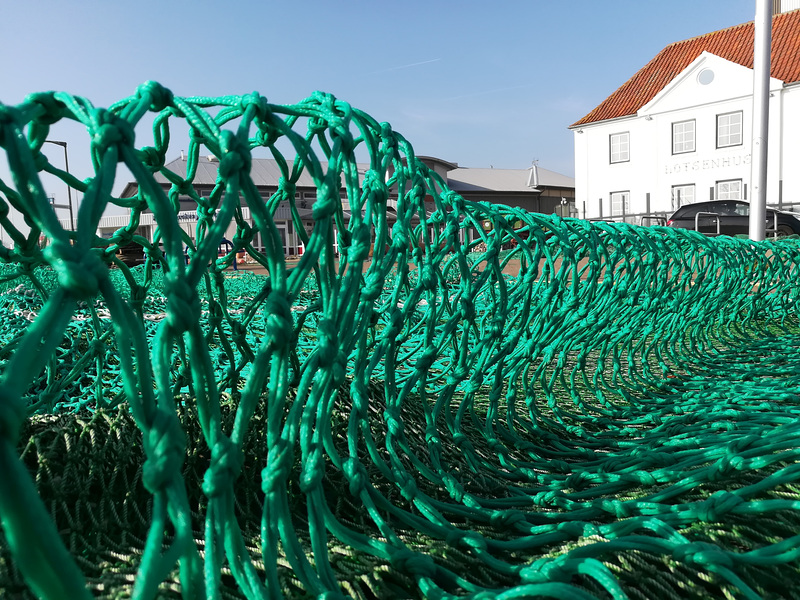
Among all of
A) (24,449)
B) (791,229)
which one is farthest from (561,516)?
(791,229)

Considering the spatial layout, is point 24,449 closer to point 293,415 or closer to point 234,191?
point 293,415

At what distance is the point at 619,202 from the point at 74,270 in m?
24.2

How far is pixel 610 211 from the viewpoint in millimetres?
23109

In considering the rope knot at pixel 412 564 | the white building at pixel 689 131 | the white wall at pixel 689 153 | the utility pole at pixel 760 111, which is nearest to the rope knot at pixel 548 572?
the rope knot at pixel 412 564

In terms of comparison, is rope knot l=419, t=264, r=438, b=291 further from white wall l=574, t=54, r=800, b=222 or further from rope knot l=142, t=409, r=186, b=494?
white wall l=574, t=54, r=800, b=222

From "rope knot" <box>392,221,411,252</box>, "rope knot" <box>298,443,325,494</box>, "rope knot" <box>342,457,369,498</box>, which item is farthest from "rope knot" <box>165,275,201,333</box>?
"rope knot" <box>392,221,411,252</box>

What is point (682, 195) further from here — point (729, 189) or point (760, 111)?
point (760, 111)

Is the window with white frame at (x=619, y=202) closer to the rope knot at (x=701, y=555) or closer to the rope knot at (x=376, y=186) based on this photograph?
the rope knot at (x=376, y=186)

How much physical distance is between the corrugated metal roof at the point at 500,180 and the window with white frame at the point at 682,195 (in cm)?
1587

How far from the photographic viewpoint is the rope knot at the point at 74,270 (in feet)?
2.08

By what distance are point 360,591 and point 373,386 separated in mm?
1077

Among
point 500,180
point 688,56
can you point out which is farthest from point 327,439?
point 500,180

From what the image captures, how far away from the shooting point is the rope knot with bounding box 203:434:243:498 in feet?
2.57

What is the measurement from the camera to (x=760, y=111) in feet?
22.3
